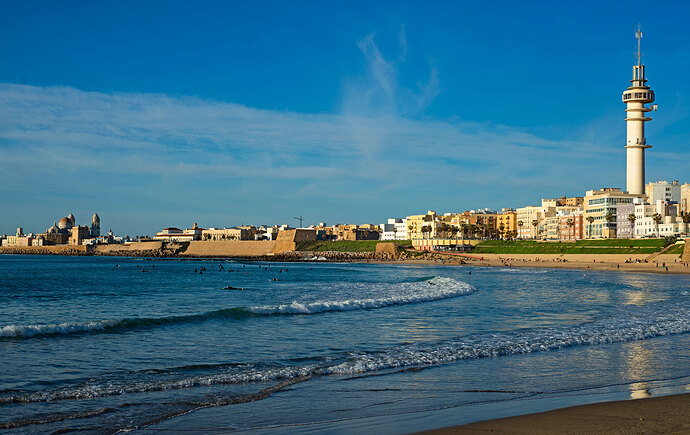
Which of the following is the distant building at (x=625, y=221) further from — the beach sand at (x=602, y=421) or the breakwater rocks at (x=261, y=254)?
the beach sand at (x=602, y=421)

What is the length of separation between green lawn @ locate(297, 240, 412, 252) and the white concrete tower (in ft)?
164

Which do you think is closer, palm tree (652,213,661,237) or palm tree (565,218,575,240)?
palm tree (652,213,661,237)

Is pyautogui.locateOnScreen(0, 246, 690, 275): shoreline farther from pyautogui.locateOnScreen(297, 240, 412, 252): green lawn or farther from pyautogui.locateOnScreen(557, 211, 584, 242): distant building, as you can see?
pyautogui.locateOnScreen(557, 211, 584, 242): distant building

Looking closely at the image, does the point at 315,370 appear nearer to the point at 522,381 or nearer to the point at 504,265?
the point at 522,381

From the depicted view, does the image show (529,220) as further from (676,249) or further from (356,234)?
(676,249)

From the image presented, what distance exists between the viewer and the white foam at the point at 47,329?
56.9 ft

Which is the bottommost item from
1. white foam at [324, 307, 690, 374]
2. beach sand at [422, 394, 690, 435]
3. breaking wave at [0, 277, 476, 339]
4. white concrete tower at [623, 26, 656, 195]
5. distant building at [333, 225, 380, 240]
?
breaking wave at [0, 277, 476, 339]

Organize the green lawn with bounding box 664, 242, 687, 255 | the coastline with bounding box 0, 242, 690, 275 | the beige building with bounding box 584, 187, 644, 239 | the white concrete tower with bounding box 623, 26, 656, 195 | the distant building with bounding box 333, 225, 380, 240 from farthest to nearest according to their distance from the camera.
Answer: the distant building with bounding box 333, 225, 380, 240 < the white concrete tower with bounding box 623, 26, 656, 195 < the beige building with bounding box 584, 187, 644, 239 < the green lawn with bounding box 664, 242, 687, 255 < the coastline with bounding box 0, 242, 690, 275

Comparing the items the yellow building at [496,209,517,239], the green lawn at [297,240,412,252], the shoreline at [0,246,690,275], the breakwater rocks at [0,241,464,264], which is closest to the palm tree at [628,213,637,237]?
the shoreline at [0,246,690,275]

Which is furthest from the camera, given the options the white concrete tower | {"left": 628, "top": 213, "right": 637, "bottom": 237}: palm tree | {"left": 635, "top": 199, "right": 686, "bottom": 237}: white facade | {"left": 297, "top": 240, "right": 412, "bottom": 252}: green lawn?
{"left": 297, "top": 240, "right": 412, "bottom": 252}: green lawn

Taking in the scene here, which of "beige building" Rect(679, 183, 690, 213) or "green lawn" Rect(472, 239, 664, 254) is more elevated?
"beige building" Rect(679, 183, 690, 213)

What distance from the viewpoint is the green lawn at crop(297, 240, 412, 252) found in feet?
490

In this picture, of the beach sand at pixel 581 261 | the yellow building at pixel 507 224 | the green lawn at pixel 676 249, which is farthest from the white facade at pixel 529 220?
the green lawn at pixel 676 249

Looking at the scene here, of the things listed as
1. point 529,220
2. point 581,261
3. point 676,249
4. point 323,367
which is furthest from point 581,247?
point 323,367
